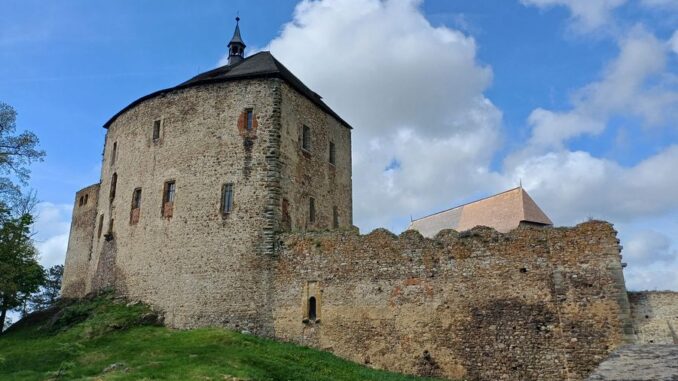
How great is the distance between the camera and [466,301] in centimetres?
1934

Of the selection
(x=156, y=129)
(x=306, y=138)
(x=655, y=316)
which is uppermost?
(x=156, y=129)

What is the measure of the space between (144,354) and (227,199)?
25.5ft

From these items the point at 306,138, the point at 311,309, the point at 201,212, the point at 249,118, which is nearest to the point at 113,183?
the point at 201,212

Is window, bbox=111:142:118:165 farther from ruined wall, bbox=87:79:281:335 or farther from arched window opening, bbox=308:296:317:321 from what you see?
arched window opening, bbox=308:296:317:321

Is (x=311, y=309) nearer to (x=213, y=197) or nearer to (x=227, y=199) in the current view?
(x=227, y=199)

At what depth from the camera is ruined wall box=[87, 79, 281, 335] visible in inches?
909

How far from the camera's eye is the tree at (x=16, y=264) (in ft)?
78.1

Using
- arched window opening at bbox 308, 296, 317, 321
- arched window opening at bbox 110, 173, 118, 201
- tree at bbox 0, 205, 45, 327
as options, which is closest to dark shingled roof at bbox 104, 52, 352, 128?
arched window opening at bbox 110, 173, 118, 201

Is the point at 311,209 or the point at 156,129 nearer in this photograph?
the point at 311,209

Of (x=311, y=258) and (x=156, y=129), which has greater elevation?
(x=156, y=129)

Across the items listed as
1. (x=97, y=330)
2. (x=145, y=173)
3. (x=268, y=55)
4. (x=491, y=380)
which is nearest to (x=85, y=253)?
(x=145, y=173)

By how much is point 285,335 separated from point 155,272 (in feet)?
22.8

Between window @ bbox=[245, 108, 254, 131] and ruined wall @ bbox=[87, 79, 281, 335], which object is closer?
ruined wall @ bbox=[87, 79, 281, 335]

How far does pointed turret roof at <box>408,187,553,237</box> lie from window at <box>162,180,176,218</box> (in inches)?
725
